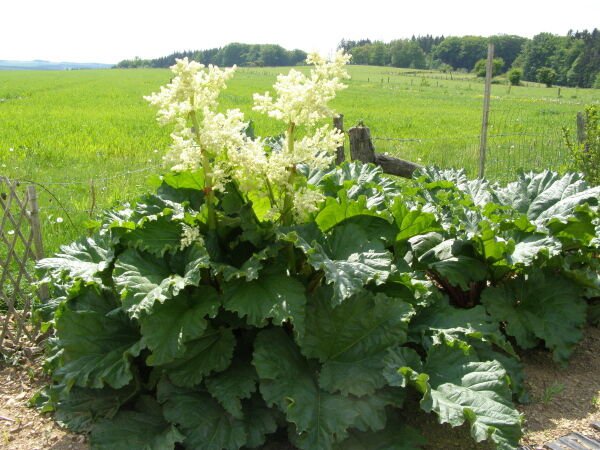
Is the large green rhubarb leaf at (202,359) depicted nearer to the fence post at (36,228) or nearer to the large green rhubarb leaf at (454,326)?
the large green rhubarb leaf at (454,326)

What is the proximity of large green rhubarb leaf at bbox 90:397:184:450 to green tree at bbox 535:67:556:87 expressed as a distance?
249ft

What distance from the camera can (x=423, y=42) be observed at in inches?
4897

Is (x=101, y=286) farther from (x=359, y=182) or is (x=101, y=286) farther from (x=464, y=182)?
(x=464, y=182)

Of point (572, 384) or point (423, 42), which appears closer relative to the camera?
point (572, 384)

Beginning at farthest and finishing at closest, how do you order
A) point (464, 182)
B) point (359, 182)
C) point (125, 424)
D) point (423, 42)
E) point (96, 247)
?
point (423, 42) < point (464, 182) < point (359, 182) < point (96, 247) < point (125, 424)

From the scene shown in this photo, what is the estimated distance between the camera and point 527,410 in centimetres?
360

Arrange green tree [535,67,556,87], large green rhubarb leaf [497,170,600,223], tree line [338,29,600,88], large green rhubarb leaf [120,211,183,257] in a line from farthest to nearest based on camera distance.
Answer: tree line [338,29,600,88]
green tree [535,67,556,87]
large green rhubarb leaf [497,170,600,223]
large green rhubarb leaf [120,211,183,257]

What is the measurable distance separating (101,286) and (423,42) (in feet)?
425

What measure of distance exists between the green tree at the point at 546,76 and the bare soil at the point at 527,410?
7425cm

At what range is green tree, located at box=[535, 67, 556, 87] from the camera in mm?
72375

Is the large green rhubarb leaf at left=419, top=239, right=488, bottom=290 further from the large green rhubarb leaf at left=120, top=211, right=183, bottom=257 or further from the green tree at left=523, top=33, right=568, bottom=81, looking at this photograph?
the green tree at left=523, top=33, right=568, bottom=81

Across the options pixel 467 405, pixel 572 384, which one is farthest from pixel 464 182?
pixel 467 405

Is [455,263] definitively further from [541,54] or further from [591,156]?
[541,54]

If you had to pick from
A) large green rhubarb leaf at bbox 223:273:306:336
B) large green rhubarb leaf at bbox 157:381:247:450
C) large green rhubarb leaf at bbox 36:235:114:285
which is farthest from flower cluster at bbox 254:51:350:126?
large green rhubarb leaf at bbox 157:381:247:450
